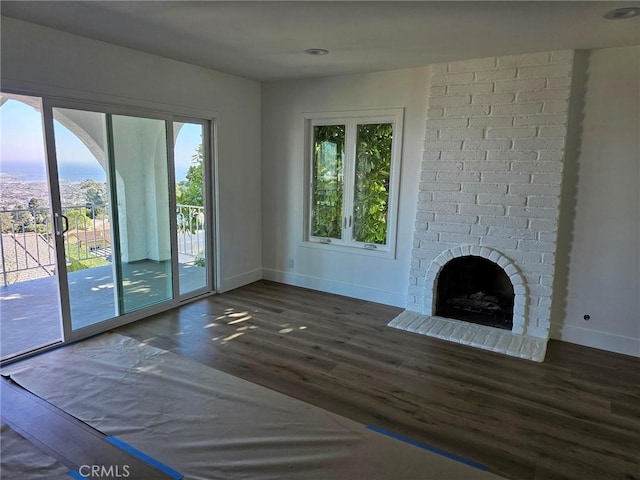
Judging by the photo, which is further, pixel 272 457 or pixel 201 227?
pixel 201 227

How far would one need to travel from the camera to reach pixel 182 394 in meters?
2.70

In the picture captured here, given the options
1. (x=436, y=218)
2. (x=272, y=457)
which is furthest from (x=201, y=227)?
(x=272, y=457)

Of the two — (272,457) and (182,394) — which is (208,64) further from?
(272,457)

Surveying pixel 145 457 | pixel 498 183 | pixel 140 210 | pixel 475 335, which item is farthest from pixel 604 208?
pixel 140 210

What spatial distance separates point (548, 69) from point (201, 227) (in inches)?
147

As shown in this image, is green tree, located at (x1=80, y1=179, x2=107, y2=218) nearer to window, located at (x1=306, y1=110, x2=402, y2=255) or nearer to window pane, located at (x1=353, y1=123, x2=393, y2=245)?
window, located at (x1=306, y1=110, x2=402, y2=255)

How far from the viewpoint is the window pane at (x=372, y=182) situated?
175 inches

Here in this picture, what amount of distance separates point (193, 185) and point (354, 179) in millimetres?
1803

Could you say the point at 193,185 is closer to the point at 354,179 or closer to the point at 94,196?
the point at 94,196

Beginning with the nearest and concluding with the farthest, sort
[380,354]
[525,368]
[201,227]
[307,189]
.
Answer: [525,368] → [380,354] → [201,227] → [307,189]

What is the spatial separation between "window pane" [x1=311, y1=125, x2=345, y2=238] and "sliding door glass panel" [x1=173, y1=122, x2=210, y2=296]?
1.32 meters

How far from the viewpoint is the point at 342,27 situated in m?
2.80

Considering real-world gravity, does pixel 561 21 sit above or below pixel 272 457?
above

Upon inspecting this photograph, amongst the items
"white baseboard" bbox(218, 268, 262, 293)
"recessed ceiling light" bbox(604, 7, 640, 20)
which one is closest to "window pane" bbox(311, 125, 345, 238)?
"white baseboard" bbox(218, 268, 262, 293)
